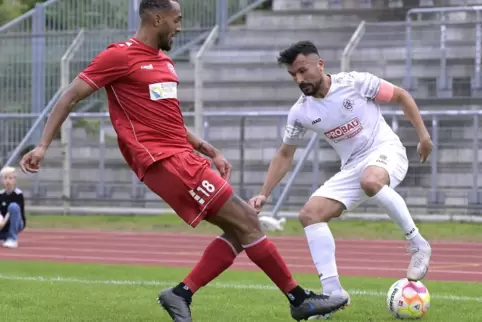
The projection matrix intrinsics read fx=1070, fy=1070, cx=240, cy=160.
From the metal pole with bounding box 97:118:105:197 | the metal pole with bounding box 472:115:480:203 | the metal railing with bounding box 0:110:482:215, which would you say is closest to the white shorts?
the metal railing with bounding box 0:110:482:215

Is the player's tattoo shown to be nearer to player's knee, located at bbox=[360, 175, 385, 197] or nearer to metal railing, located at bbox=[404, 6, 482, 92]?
player's knee, located at bbox=[360, 175, 385, 197]

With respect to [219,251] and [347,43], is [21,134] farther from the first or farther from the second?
[219,251]

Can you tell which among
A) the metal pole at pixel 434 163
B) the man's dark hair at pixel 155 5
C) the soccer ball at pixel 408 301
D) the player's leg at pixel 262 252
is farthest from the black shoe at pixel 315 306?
the metal pole at pixel 434 163

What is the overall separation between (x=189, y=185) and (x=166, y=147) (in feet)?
0.94

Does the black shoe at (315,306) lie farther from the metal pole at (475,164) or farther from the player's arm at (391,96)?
the metal pole at (475,164)

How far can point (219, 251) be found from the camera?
22.2 feet

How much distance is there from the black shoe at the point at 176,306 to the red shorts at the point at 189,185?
0.49 metres

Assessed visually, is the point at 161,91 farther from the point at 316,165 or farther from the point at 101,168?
the point at 101,168

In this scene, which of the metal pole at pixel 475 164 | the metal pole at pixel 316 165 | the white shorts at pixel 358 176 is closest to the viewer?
the white shorts at pixel 358 176

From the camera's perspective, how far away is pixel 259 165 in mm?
19453

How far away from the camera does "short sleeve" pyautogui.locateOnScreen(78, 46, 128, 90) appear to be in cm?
642

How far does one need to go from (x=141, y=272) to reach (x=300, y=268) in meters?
1.76

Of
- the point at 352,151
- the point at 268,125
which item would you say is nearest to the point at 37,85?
the point at 268,125

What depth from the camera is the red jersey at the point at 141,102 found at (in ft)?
21.4
